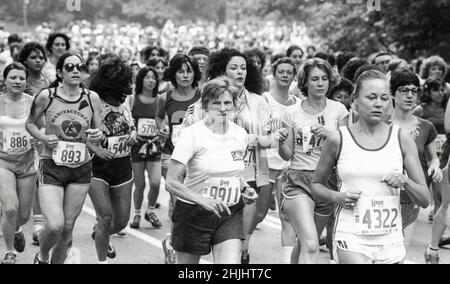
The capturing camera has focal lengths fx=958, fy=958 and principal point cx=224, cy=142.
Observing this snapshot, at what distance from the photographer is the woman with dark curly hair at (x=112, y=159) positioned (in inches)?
335

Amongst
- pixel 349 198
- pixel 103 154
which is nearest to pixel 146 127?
pixel 103 154

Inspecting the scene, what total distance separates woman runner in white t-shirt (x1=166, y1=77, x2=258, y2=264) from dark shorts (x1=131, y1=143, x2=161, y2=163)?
4.77 metres

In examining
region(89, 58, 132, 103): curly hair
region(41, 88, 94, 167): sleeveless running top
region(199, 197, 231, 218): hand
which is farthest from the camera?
region(89, 58, 132, 103): curly hair

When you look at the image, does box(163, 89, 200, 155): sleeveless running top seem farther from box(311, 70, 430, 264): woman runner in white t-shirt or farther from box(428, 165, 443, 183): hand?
box(311, 70, 430, 264): woman runner in white t-shirt

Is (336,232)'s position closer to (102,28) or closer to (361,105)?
(361,105)

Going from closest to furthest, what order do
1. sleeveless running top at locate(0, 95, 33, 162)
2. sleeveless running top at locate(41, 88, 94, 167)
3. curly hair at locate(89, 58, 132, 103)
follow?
sleeveless running top at locate(41, 88, 94, 167) → curly hair at locate(89, 58, 132, 103) → sleeveless running top at locate(0, 95, 33, 162)

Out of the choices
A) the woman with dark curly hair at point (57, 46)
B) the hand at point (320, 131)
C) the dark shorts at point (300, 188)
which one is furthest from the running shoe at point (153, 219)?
the hand at point (320, 131)

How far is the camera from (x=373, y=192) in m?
5.80

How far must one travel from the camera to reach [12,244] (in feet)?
29.8

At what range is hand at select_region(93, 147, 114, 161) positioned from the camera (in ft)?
27.5

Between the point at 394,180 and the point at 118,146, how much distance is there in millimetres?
3597

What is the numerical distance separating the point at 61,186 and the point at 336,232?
9.60 feet

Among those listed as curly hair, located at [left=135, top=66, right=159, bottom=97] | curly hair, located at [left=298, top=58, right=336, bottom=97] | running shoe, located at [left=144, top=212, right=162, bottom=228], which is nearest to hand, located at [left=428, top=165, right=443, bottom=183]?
curly hair, located at [left=298, top=58, right=336, bottom=97]

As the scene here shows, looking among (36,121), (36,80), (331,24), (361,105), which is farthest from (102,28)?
(361,105)
